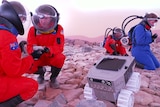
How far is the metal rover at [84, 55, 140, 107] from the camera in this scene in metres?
1.65

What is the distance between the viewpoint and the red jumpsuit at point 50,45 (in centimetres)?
226

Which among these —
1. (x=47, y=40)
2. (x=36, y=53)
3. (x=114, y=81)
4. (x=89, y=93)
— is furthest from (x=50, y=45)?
(x=114, y=81)

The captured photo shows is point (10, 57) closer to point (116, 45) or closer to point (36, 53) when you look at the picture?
point (36, 53)

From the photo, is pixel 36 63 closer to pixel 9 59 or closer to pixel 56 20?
pixel 56 20

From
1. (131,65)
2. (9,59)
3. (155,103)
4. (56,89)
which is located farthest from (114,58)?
(9,59)

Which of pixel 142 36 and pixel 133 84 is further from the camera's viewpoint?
pixel 142 36

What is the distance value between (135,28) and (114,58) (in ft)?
5.71

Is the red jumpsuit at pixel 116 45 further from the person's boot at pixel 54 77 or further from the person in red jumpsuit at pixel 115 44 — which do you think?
the person's boot at pixel 54 77

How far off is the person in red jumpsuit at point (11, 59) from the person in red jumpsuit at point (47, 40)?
48 centimetres

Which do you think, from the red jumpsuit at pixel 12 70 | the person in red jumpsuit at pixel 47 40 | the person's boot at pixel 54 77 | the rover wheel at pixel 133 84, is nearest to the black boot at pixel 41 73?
the person in red jumpsuit at pixel 47 40

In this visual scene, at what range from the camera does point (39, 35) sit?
92.1 inches

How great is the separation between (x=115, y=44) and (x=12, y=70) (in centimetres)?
252

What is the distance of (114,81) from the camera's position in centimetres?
159

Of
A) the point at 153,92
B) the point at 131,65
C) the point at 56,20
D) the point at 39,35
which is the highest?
the point at 56,20
